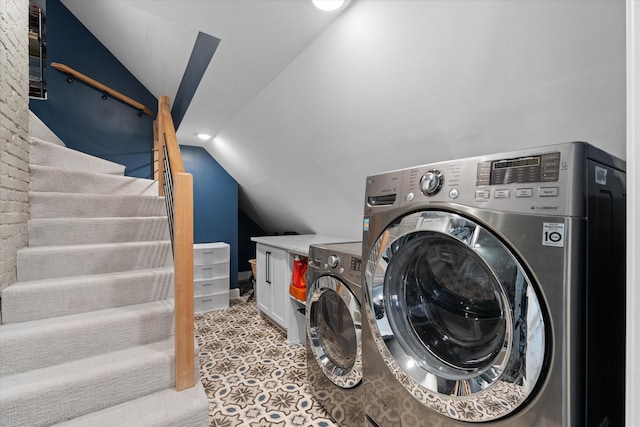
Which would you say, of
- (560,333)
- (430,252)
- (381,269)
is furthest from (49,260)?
(560,333)

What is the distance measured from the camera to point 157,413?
1244mm

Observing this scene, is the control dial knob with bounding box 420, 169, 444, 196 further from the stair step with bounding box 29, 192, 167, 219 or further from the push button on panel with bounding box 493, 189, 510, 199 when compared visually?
the stair step with bounding box 29, 192, 167, 219

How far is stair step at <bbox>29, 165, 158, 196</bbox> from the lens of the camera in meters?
1.90

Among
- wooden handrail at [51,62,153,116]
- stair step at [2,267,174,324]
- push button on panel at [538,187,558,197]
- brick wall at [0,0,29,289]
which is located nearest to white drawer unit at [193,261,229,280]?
stair step at [2,267,174,324]

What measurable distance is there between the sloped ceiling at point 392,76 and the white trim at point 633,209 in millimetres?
537

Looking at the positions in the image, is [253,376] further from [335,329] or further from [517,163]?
[517,163]

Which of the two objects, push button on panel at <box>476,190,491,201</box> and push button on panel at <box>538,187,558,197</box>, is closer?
push button on panel at <box>538,187,558,197</box>

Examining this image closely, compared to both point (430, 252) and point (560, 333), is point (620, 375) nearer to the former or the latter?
point (560, 333)

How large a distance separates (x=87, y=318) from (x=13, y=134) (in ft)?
3.62

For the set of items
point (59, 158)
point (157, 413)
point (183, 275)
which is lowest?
point (157, 413)

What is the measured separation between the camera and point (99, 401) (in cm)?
126

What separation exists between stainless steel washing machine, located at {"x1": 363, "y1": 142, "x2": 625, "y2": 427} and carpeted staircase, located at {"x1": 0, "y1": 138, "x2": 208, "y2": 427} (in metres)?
1.05

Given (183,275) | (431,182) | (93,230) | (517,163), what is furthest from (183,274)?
(517,163)

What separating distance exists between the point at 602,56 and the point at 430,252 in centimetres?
81
